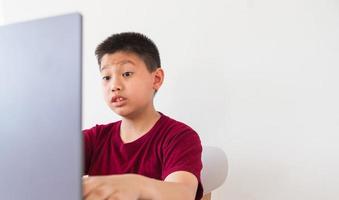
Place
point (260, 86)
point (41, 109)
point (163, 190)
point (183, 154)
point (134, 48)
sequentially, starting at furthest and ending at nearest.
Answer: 1. point (260, 86)
2. point (134, 48)
3. point (183, 154)
4. point (163, 190)
5. point (41, 109)

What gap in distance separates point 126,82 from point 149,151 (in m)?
0.15

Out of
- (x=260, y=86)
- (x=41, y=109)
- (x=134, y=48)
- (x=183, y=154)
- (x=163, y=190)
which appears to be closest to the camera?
(x=41, y=109)

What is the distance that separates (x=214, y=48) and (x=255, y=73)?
124mm

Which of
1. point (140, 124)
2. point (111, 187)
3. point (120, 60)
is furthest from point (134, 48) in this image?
point (111, 187)

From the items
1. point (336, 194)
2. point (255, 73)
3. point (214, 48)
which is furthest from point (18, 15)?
point (336, 194)

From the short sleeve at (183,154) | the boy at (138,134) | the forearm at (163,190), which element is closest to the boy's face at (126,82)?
the boy at (138,134)

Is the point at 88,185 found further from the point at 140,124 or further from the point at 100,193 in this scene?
the point at 140,124

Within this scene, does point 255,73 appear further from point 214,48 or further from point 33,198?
point 33,198

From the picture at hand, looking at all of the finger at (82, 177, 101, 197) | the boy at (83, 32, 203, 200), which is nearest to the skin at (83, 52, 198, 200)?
the boy at (83, 32, 203, 200)

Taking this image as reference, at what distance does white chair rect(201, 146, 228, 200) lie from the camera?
77cm

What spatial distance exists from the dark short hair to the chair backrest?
229 mm

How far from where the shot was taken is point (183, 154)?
0.64m

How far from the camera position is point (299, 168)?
2.77ft

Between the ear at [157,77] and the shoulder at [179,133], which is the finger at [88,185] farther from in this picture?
the ear at [157,77]
